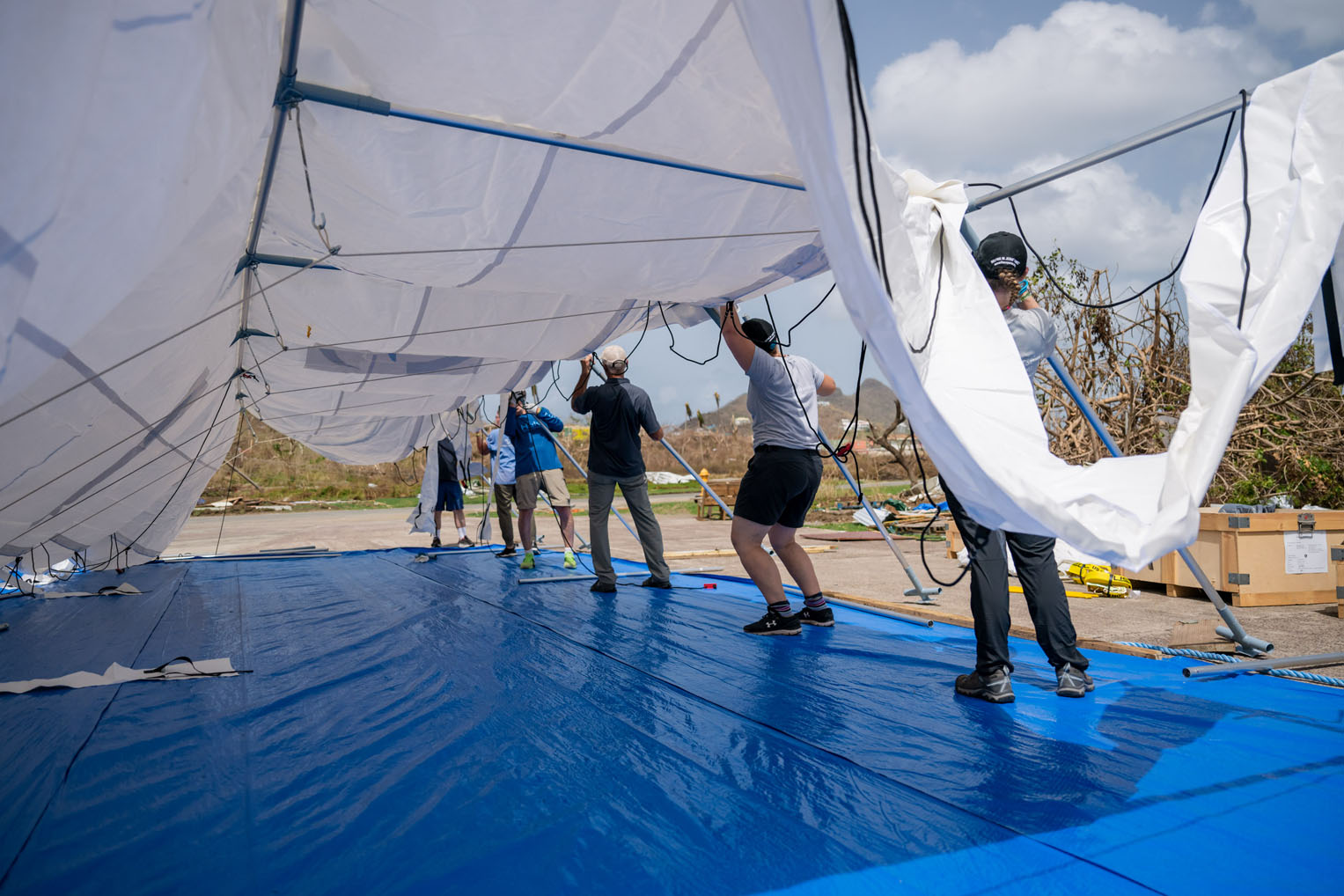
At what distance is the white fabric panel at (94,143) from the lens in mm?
1107

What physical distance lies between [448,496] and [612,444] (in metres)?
4.58

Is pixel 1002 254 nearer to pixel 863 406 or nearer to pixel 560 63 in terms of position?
pixel 560 63

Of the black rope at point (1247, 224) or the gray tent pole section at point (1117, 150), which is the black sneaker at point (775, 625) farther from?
the black rope at point (1247, 224)

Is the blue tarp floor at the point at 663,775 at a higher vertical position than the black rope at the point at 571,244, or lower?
lower

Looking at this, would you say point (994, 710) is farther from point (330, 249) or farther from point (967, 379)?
point (330, 249)

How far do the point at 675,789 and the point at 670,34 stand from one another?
202 cm

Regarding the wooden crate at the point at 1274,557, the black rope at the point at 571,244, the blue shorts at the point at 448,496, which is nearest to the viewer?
the black rope at the point at 571,244

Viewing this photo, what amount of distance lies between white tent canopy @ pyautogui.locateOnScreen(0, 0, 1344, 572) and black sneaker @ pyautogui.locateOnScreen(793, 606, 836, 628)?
1722mm

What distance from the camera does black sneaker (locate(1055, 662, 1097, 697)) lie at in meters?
2.55

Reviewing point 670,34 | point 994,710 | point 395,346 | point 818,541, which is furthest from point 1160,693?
point 818,541

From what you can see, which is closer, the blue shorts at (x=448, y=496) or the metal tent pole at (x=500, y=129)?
the metal tent pole at (x=500, y=129)

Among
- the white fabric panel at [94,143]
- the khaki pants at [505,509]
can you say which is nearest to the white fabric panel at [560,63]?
the white fabric panel at [94,143]

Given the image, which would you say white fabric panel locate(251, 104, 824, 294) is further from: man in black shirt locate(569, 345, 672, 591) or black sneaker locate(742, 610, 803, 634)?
black sneaker locate(742, 610, 803, 634)

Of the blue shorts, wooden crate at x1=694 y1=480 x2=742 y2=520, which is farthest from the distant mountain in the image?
the blue shorts
